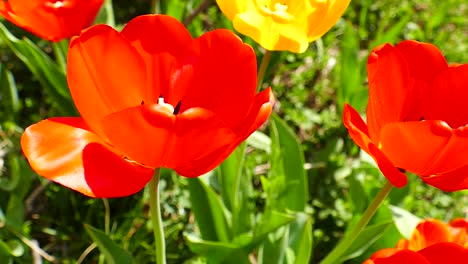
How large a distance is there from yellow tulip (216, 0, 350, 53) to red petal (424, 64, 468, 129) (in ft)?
0.86

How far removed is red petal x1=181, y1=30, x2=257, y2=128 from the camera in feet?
3.61

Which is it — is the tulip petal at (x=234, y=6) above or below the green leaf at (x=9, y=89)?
above

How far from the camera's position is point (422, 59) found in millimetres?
1233

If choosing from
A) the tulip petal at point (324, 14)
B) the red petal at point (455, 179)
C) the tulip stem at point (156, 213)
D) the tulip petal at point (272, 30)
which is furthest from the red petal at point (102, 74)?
the red petal at point (455, 179)

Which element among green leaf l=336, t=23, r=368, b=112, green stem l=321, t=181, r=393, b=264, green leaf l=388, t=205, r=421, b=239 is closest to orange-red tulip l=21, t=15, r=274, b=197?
green stem l=321, t=181, r=393, b=264

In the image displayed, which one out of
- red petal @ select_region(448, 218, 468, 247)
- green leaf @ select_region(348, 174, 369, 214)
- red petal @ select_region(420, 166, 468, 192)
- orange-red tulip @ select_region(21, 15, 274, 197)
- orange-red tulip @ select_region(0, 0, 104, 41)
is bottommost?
green leaf @ select_region(348, 174, 369, 214)

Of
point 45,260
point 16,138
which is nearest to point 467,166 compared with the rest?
point 45,260

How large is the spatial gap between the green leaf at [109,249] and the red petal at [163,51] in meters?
0.33

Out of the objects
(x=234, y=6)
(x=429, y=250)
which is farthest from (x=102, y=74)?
(x=429, y=250)

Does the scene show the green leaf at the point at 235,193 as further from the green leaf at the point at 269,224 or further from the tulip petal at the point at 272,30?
the tulip petal at the point at 272,30

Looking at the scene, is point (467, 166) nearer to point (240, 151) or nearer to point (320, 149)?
point (240, 151)

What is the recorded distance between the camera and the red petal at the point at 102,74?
3.45 ft

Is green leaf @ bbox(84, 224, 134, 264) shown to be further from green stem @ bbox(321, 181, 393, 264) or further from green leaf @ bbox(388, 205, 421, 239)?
green leaf @ bbox(388, 205, 421, 239)

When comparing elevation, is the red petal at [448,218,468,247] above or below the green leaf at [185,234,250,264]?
above
